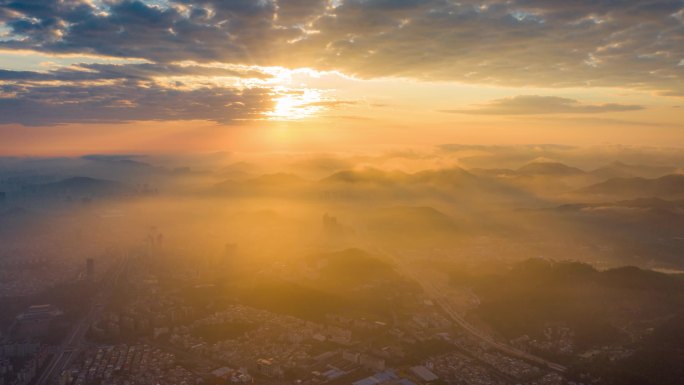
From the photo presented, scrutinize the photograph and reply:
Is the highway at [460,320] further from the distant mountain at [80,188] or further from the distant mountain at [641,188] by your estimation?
the distant mountain at [80,188]

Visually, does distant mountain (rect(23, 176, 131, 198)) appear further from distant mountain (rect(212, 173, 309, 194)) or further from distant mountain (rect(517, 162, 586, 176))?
distant mountain (rect(517, 162, 586, 176))

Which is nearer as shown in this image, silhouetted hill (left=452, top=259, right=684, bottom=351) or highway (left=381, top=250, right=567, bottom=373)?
highway (left=381, top=250, right=567, bottom=373)

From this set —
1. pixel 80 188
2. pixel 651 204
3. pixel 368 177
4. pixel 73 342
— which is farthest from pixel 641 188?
pixel 80 188

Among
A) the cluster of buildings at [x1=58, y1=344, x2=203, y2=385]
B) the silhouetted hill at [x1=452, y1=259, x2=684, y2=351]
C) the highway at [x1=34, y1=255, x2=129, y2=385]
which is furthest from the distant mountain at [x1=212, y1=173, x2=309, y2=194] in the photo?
the cluster of buildings at [x1=58, y1=344, x2=203, y2=385]

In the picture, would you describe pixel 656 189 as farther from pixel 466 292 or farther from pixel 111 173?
pixel 111 173

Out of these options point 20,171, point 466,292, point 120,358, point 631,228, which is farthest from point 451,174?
point 20,171

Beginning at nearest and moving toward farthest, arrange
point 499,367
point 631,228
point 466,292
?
point 499,367
point 466,292
point 631,228

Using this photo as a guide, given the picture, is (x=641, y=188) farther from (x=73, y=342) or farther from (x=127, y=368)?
(x=73, y=342)
